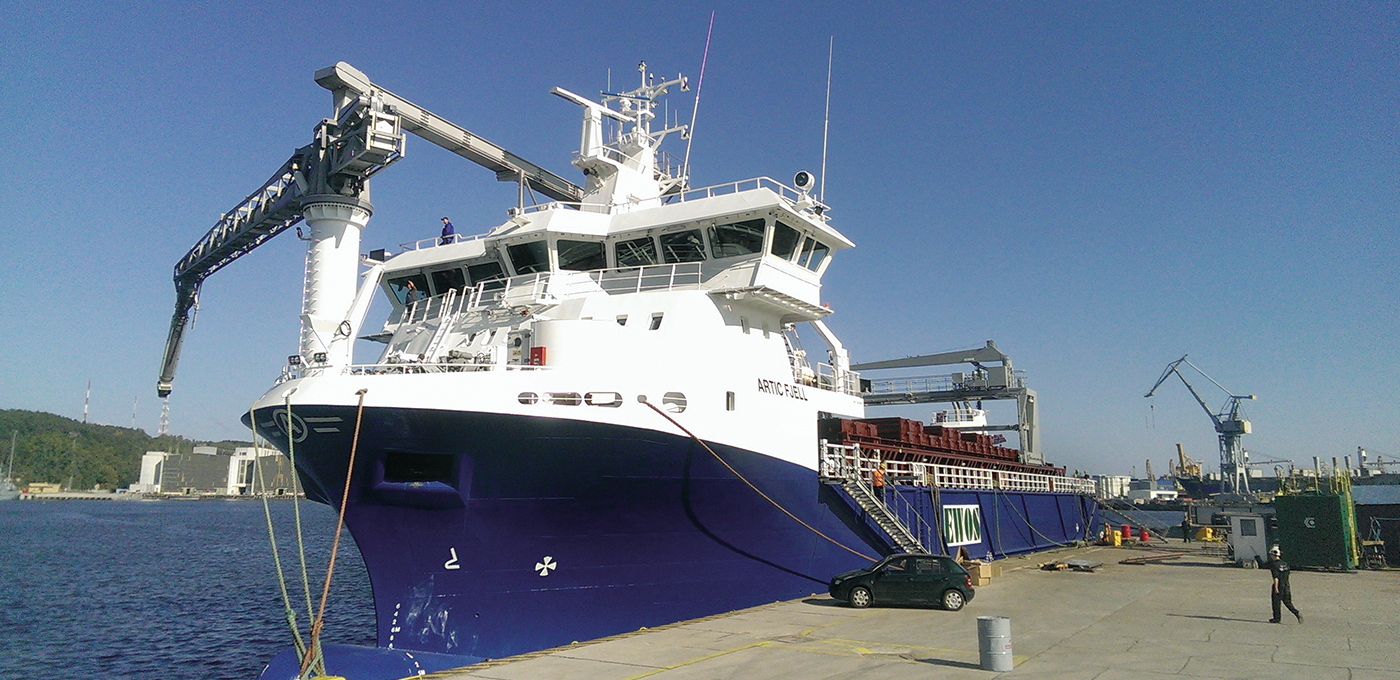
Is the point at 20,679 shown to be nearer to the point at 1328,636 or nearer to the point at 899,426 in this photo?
the point at 899,426

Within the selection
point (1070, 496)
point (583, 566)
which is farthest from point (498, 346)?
point (1070, 496)

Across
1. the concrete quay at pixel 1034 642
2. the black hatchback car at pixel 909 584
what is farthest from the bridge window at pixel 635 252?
the black hatchback car at pixel 909 584

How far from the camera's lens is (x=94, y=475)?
154750 millimetres

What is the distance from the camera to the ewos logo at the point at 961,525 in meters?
23.5

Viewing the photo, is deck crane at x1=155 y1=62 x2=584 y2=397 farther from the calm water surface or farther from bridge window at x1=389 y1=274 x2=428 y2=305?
the calm water surface

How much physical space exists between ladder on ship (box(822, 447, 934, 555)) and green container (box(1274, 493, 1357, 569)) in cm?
1277

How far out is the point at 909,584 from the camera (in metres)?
15.7

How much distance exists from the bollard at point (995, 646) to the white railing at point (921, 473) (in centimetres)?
737

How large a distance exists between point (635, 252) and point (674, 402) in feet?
16.9

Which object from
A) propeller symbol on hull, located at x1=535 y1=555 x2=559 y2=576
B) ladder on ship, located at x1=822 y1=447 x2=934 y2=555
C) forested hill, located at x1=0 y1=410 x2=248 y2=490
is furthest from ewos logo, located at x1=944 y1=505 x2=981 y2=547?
forested hill, located at x1=0 y1=410 x2=248 y2=490

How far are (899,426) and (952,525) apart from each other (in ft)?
11.4

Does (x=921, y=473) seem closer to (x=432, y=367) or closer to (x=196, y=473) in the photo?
(x=432, y=367)

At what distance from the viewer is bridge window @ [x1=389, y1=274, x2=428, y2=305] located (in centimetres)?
1978

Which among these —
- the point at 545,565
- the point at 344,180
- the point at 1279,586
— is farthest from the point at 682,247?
the point at 1279,586
